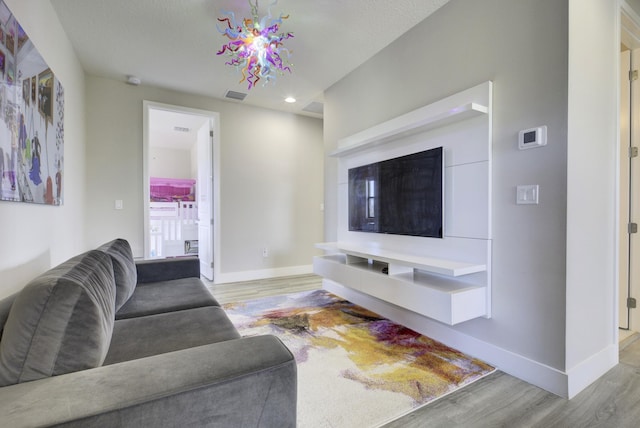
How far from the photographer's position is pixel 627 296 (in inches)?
101

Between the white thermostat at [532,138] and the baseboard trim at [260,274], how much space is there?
146 inches

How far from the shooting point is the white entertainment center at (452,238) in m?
1.98

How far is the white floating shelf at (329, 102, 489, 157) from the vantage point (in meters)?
2.02

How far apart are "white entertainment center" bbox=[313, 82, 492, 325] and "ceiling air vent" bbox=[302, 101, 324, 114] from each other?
205cm

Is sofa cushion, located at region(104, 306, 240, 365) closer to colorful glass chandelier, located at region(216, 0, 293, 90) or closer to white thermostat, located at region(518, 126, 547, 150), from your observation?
colorful glass chandelier, located at region(216, 0, 293, 90)

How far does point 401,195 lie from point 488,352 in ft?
4.31

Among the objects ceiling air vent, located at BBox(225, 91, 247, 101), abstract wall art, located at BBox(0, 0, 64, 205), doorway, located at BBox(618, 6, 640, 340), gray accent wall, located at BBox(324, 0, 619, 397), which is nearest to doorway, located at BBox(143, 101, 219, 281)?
ceiling air vent, located at BBox(225, 91, 247, 101)

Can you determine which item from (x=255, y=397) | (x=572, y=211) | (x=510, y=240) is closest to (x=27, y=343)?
(x=255, y=397)

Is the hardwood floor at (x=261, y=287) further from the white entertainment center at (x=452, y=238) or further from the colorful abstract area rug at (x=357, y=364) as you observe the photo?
the white entertainment center at (x=452, y=238)

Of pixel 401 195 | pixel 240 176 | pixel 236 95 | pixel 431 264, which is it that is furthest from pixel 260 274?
pixel 431 264

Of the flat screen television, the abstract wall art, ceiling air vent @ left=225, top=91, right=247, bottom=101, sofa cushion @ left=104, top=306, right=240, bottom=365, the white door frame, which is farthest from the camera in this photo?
ceiling air vent @ left=225, top=91, right=247, bottom=101

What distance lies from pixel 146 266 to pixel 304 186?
9.62 ft

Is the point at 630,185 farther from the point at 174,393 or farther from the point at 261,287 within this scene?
the point at 261,287

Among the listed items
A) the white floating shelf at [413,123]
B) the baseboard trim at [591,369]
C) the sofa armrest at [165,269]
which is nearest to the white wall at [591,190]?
the baseboard trim at [591,369]
